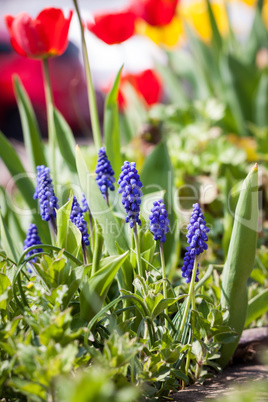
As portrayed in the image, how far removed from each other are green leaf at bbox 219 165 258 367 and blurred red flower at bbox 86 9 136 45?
87 centimetres

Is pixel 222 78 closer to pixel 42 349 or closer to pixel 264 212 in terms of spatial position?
pixel 264 212

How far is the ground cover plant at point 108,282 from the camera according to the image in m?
0.78

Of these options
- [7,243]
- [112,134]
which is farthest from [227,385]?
[112,134]

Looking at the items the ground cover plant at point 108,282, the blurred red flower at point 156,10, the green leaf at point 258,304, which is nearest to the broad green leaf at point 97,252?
the ground cover plant at point 108,282

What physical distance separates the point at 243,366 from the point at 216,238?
618 millimetres

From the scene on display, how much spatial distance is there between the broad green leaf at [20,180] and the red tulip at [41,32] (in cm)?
26

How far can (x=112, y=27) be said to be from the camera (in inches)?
63.4

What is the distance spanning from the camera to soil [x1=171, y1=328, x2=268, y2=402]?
927mm

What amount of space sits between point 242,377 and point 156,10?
6.00 feet

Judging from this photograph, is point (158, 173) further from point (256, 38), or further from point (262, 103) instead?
point (256, 38)

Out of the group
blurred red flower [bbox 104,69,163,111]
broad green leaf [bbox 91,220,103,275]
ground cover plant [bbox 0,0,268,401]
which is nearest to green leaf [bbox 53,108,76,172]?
ground cover plant [bbox 0,0,268,401]

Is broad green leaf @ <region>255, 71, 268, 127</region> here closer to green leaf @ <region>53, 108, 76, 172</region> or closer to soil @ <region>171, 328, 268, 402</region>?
green leaf @ <region>53, 108, 76, 172</region>

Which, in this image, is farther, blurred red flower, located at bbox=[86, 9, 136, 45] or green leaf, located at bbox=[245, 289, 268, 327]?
blurred red flower, located at bbox=[86, 9, 136, 45]

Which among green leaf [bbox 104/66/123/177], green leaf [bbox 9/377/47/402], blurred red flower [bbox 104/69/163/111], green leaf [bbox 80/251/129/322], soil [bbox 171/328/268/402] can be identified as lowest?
soil [bbox 171/328/268/402]
